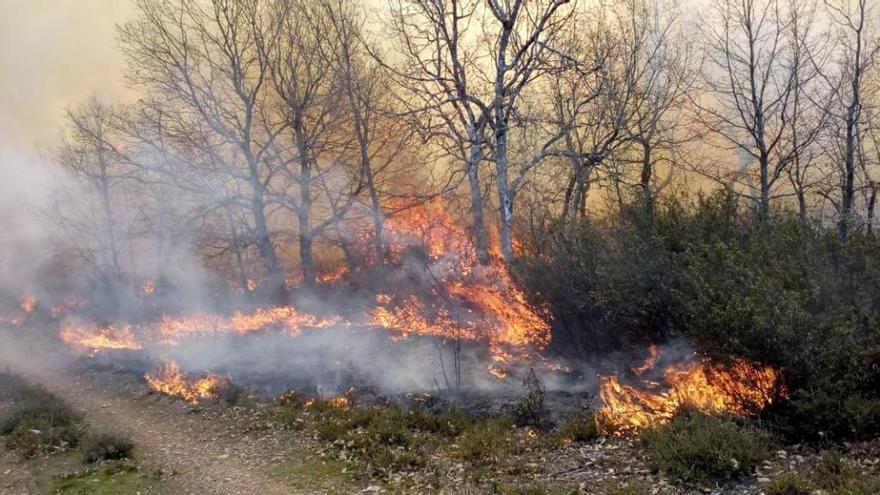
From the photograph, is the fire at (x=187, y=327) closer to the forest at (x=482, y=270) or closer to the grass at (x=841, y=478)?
the forest at (x=482, y=270)

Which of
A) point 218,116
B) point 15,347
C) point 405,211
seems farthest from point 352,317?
point 15,347

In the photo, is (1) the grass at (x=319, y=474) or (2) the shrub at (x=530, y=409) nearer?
(1) the grass at (x=319, y=474)

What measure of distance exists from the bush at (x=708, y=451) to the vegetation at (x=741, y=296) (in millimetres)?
786

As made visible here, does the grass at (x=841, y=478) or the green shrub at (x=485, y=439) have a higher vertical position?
the grass at (x=841, y=478)

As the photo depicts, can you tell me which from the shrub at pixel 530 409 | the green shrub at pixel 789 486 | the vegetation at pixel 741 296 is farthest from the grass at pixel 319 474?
the green shrub at pixel 789 486

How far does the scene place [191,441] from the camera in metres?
10.0

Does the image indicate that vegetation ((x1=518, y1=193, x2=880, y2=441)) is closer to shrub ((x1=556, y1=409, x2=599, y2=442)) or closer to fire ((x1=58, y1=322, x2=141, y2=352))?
shrub ((x1=556, y1=409, x2=599, y2=442))

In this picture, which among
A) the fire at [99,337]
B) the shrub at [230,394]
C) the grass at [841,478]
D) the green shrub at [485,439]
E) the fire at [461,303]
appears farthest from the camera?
the fire at [99,337]

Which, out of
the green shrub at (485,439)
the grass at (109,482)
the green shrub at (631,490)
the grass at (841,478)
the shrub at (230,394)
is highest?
the shrub at (230,394)

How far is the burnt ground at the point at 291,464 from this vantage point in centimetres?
665

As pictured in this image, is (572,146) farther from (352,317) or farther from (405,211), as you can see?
(352,317)

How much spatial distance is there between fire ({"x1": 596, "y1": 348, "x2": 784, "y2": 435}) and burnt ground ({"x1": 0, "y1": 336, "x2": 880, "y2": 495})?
66 centimetres

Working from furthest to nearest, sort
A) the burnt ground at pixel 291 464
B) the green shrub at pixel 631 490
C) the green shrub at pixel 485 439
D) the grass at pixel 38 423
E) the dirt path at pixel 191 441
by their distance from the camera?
the grass at pixel 38 423 → the dirt path at pixel 191 441 → the green shrub at pixel 485 439 → the burnt ground at pixel 291 464 → the green shrub at pixel 631 490

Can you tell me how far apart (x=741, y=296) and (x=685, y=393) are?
1817 mm
